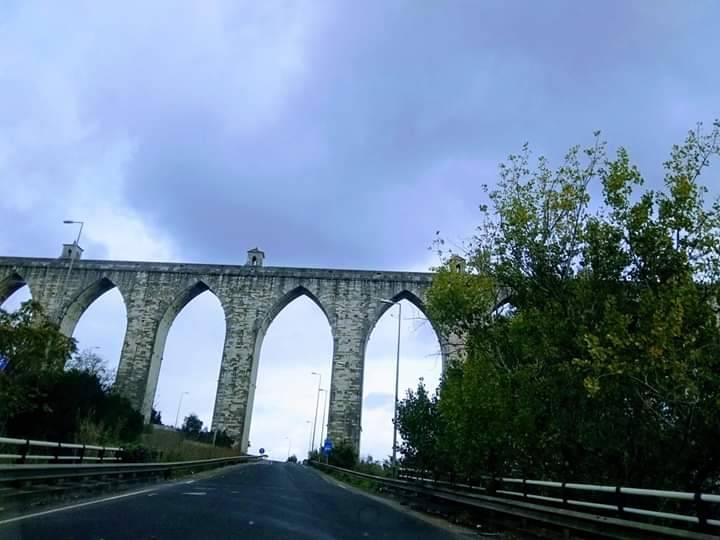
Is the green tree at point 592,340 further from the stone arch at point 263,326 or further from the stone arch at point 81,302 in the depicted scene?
the stone arch at point 81,302

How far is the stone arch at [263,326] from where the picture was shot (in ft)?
155

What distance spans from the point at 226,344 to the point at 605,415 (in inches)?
1541

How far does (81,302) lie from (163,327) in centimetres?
760

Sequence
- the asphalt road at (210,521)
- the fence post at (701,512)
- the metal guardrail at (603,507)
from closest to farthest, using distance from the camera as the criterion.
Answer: the fence post at (701,512) < the metal guardrail at (603,507) < the asphalt road at (210,521)

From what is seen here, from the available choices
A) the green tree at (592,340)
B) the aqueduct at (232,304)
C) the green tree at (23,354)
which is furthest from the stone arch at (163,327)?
the green tree at (592,340)

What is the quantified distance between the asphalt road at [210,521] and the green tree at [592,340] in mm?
3752

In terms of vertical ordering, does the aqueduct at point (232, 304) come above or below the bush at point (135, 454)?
above

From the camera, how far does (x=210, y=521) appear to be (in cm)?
898

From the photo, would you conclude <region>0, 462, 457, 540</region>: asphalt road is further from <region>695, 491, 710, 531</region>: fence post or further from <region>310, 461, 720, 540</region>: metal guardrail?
<region>695, 491, 710, 531</region>: fence post

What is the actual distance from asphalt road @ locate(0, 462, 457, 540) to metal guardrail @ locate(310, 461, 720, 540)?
175 centimetres

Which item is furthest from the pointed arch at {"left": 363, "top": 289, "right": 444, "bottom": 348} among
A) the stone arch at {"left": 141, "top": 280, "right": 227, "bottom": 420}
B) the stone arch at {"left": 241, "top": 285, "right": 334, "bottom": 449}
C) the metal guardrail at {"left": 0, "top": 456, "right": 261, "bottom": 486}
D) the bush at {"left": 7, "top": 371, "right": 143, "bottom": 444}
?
the metal guardrail at {"left": 0, "top": 456, "right": 261, "bottom": 486}

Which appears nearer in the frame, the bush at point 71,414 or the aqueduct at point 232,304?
the bush at point 71,414

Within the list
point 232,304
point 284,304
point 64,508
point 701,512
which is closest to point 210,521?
point 64,508

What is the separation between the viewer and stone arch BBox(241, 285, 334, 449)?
47.2 metres
